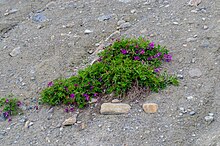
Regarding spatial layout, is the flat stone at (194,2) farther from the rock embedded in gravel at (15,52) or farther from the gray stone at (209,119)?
the rock embedded in gravel at (15,52)

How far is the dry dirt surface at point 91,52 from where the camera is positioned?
413cm

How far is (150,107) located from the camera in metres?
4.35

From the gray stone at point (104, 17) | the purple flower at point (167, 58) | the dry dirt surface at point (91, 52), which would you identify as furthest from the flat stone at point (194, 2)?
the purple flower at point (167, 58)

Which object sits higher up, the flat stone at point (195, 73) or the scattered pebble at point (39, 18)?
the flat stone at point (195, 73)

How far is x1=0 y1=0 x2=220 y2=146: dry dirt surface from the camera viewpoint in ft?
13.6

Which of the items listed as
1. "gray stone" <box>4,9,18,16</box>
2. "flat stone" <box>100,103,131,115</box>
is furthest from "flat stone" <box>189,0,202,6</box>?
"gray stone" <box>4,9,18,16</box>

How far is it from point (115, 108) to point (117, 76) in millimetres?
388

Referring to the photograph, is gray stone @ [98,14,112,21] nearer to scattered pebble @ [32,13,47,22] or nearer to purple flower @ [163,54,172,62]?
scattered pebble @ [32,13,47,22]

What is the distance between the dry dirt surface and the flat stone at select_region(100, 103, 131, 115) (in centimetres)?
5

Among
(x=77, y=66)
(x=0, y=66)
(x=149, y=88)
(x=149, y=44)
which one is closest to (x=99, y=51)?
(x=77, y=66)

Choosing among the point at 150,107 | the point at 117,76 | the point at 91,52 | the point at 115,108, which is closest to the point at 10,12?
the point at 91,52

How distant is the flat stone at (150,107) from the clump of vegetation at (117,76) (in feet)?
0.78

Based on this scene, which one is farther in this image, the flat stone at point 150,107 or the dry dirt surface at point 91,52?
the flat stone at point 150,107

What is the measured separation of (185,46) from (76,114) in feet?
5.89
